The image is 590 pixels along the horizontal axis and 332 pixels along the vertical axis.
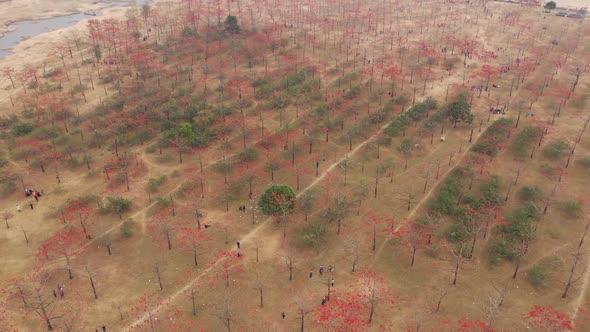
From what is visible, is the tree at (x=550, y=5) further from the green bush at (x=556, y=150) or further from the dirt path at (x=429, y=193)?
the green bush at (x=556, y=150)

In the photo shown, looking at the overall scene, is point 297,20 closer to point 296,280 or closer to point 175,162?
point 175,162

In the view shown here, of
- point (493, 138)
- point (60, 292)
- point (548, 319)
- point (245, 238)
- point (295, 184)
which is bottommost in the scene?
point (548, 319)

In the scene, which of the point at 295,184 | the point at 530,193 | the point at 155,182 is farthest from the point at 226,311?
the point at 530,193

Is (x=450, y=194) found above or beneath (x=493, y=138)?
beneath

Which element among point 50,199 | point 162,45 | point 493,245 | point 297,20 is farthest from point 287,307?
point 297,20

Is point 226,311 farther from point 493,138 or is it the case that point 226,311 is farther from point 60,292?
point 493,138

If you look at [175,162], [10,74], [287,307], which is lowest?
[287,307]

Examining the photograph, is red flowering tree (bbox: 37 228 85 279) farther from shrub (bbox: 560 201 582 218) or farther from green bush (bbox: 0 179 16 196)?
shrub (bbox: 560 201 582 218)
